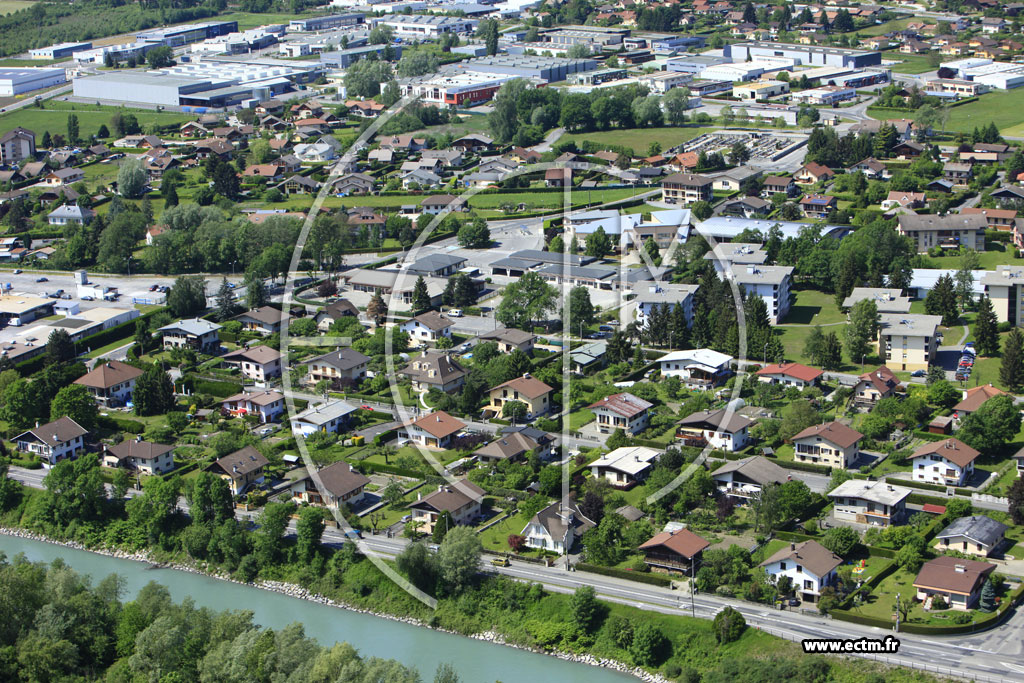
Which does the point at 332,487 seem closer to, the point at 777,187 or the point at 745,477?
the point at 745,477

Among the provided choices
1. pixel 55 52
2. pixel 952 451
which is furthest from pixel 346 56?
pixel 952 451

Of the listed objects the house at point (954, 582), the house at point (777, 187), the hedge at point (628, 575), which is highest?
the house at point (777, 187)

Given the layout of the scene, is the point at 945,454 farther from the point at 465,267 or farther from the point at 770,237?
the point at 465,267

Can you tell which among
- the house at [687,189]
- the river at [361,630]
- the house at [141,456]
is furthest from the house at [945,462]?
the house at [687,189]

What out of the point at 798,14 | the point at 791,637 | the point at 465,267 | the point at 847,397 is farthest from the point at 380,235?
the point at 798,14

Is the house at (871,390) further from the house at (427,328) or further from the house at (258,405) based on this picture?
the house at (258,405)
